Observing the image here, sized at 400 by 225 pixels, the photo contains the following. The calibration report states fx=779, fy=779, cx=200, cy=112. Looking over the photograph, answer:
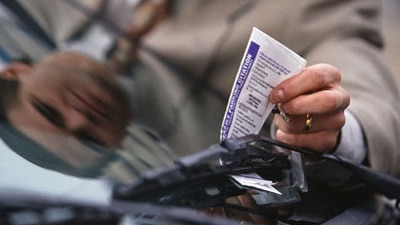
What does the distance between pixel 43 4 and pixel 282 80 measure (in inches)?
19.9

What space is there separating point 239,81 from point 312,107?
13 cm

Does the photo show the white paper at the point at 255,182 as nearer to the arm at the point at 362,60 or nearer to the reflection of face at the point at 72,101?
the reflection of face at the point at 72,101

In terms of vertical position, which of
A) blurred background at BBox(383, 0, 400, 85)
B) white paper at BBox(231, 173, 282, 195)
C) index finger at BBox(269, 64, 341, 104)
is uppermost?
blurred background at BBox(383, 0, 400, 85)

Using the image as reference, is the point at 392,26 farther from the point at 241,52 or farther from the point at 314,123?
the point at 314,123

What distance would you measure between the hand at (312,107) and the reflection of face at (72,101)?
18 cm

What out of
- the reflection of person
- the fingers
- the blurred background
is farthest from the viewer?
the blurred background

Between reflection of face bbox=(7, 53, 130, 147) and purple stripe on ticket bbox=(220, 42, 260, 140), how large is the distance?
0.36ft

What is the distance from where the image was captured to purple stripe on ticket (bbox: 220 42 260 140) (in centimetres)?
76

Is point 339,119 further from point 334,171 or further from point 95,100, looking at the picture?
point 95,100

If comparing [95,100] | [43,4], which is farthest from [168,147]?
[43,4]

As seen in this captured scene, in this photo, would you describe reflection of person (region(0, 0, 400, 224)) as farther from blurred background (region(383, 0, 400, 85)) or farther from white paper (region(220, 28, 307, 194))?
blurred background (region(383, 0, 400, 85))

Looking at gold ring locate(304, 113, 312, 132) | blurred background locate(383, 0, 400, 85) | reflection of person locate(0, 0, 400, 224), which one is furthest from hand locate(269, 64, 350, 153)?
blurred background locate(383, 0, 400, 85)

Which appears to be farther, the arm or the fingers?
the arm

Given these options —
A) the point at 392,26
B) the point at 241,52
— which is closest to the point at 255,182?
the point at 241,52
